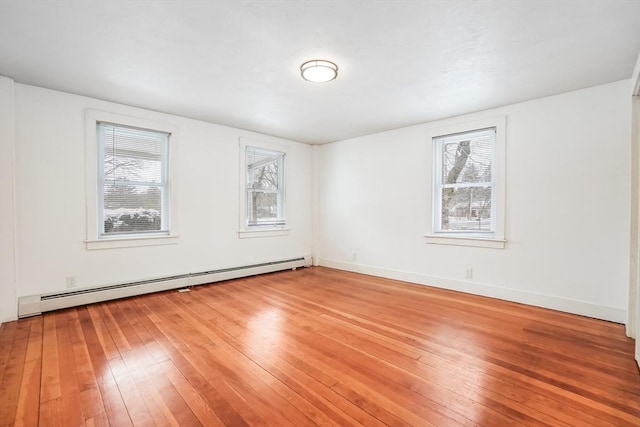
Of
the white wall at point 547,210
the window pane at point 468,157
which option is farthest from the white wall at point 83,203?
the window pane at point 468,157

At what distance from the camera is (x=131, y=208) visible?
4.00m

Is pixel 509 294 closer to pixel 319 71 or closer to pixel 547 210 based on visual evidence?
pixel 547 210

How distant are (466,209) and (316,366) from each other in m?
3.17

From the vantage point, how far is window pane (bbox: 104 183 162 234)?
3.82 m

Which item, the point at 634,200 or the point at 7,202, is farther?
the point at 7,202

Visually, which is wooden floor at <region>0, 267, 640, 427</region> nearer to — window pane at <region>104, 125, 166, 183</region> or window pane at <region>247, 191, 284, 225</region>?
window pane at <region>104, 125, 166, 183</region>

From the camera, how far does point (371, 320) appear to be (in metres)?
3.13

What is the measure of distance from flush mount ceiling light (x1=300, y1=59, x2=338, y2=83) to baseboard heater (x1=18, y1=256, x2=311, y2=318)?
Result: 323 cm

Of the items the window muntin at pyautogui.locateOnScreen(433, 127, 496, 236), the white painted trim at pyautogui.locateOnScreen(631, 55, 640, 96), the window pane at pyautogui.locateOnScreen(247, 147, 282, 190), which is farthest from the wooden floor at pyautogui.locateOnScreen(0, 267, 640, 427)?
the window pane at pyautogui.locateOnScreen(247, 147, 282, 190)

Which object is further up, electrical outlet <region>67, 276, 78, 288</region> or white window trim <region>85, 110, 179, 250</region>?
white window trim <region>85, 110, 179, 250</region>

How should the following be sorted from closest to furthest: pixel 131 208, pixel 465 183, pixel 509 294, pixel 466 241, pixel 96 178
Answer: pixel 96 178
pixel 509 294
pixel 131 208
pixel 466 241
pixel 465 183

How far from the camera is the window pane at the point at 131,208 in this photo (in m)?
3.82

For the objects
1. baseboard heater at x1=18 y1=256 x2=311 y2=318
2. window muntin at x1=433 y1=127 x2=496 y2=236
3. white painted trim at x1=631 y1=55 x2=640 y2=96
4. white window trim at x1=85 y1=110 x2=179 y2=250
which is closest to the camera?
white painted trim at x1=631 y1=55 x2=640 y2=96

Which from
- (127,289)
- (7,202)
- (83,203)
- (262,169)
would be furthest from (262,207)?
(7,202)
